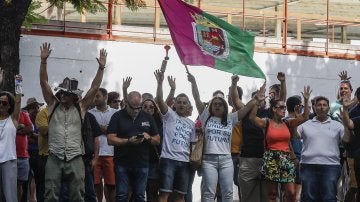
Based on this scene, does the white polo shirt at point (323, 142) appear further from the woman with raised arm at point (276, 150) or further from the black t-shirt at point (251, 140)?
the black t-shirt at point (251, 140)

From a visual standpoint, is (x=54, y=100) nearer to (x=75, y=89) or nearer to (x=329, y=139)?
(x=75, y=89)

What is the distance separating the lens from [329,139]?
51.8ft

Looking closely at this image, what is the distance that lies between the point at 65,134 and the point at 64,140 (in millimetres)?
87

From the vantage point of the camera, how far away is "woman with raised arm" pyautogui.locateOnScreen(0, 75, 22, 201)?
1444 centimetres

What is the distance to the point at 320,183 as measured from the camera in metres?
15.7

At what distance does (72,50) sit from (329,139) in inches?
285

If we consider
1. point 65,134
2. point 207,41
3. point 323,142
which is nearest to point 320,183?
point 323,142

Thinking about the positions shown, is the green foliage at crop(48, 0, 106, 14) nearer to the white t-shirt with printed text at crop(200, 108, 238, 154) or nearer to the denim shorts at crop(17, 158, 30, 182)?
the denim shorts at crop(17, 158, 30, 182)

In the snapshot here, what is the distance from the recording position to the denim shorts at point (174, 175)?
51.5 feet

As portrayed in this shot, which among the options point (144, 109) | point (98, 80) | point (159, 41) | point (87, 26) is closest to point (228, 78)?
point (159, 41)

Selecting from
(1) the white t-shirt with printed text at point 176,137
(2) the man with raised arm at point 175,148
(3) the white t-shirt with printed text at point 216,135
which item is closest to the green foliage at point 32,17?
(2) the man with raised arm at point 175,148

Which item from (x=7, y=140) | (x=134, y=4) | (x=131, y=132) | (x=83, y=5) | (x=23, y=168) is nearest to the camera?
(x=7, y=140)

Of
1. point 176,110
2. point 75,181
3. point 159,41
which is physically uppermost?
point 159,41

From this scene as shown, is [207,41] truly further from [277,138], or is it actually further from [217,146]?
[277,138]
